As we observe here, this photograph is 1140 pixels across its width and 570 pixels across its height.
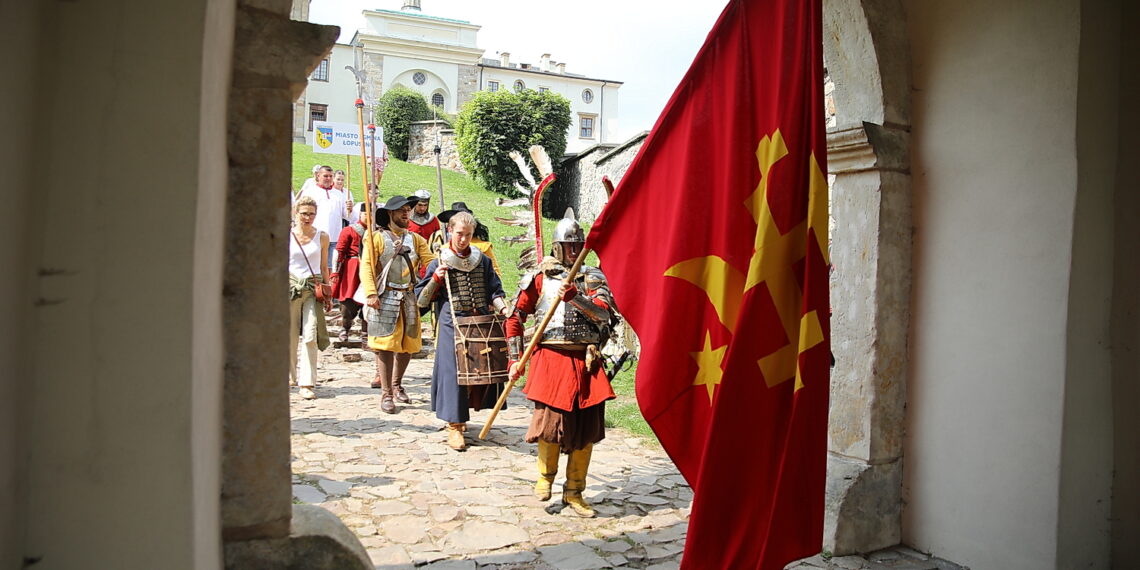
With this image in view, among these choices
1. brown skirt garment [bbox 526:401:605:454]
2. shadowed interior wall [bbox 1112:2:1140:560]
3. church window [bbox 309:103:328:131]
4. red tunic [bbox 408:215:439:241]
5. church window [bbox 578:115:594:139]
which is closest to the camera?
shadowed interior wall [bbox 1112:2:1140:560]

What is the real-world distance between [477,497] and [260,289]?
290cm

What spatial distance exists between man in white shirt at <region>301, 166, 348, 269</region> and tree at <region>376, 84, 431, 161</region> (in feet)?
81.9

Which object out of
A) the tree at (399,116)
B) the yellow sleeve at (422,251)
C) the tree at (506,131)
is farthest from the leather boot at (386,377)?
the tree at (399,116)

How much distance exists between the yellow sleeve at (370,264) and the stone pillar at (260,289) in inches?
191

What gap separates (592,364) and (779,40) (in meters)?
2.47

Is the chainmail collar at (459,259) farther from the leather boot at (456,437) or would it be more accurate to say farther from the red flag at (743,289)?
the red flag at (743,289)

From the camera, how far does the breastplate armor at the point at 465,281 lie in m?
6.17

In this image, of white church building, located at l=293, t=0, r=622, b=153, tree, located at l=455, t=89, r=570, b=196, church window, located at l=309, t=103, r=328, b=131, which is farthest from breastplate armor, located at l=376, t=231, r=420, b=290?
church window, located at l=309, t=103, r=328, b=131

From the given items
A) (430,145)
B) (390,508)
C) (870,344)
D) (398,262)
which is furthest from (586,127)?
(870,344)

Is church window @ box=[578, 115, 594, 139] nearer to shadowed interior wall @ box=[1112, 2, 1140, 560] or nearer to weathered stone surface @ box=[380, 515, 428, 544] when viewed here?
weathered stone surface @ box=[380, 515, 428, 544]

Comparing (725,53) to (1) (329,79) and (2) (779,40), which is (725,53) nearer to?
(2) (779,40)

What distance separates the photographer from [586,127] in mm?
51062

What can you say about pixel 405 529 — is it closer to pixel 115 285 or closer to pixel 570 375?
pixel 570 375

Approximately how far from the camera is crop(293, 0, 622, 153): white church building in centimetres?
4453
